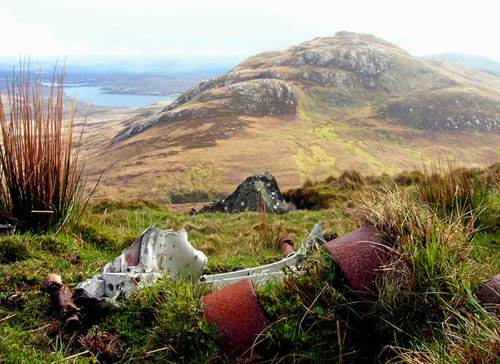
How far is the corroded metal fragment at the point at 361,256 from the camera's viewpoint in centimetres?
259

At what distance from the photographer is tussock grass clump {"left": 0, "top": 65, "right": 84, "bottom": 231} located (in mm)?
4434

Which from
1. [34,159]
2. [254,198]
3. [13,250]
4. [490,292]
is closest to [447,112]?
[254,198]

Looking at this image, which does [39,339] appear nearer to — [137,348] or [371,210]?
[137,348]

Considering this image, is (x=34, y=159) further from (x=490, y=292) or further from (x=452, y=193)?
(x=452, y=193)

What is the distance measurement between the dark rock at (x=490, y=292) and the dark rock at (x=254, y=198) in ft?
45.0

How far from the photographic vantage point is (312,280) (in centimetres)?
273

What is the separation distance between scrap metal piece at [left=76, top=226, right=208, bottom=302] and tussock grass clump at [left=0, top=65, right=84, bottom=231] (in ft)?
5.91

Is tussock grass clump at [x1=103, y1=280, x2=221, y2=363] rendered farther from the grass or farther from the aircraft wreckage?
the aircraft wreckage

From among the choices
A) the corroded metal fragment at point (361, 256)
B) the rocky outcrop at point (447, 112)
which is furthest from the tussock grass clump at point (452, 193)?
the rocky outcrop at point (447, 112)

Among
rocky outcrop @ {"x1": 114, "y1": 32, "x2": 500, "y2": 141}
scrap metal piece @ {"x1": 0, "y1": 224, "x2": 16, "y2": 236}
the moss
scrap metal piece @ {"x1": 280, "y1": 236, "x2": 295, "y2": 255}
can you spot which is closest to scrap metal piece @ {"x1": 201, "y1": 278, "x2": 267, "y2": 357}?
the moss

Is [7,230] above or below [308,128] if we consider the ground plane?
above

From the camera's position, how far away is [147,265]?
10.7 ft

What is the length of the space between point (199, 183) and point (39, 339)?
148 ft

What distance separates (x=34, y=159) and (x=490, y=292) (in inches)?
205
